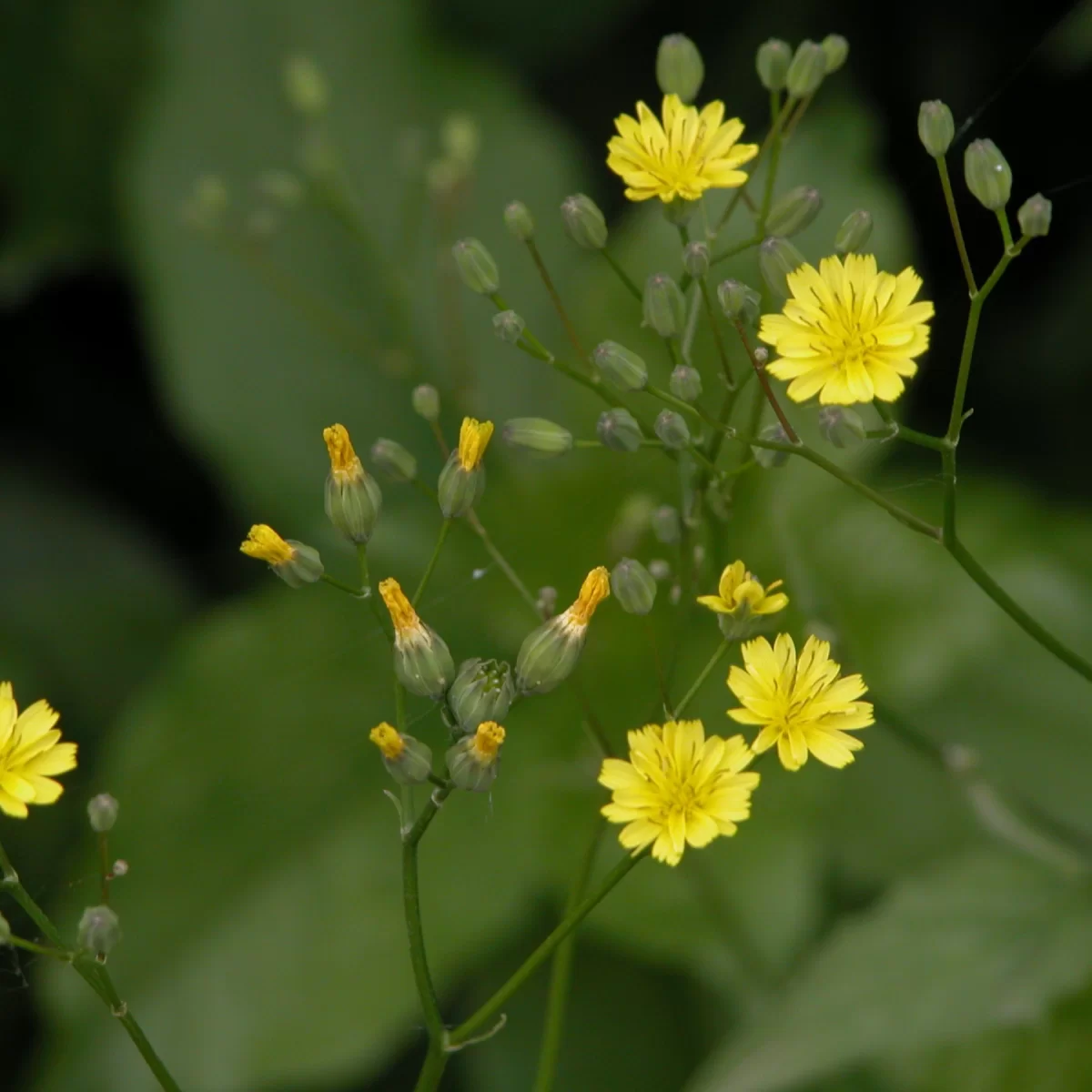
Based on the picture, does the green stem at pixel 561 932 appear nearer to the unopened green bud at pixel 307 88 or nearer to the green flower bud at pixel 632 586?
the green flower bud at pixel 632 586

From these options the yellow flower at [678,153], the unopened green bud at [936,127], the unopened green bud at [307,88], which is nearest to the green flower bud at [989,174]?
the unopened green bud at [936,127]

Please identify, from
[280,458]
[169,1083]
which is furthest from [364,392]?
[169,1083]

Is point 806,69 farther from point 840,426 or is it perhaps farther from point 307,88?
point 307,88

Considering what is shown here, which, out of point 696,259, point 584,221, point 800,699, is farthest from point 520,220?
point 800,699

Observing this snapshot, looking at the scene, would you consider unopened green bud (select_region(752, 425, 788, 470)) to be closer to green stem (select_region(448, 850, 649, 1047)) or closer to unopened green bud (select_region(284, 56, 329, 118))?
green stem (select_region(448, 850, 649, 1047))

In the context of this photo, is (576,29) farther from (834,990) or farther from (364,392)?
(834,990)

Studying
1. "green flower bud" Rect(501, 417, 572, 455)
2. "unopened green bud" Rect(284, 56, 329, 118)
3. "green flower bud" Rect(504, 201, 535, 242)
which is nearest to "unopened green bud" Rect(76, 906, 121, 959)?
"green flower bud" Rect(501, 417, 572, 455)
